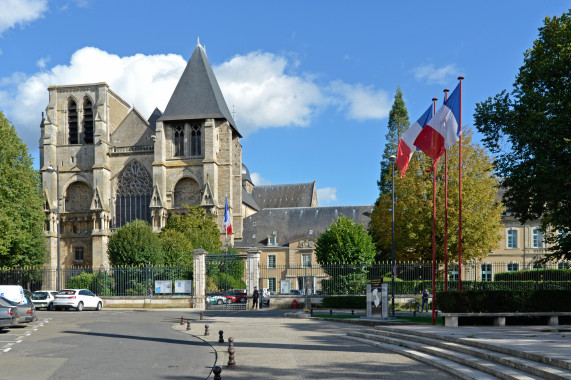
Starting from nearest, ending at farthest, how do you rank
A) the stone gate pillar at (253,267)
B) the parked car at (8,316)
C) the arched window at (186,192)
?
the parked car at (8,316), the stone gate pillar at (253,267), the arched window at (186,192)

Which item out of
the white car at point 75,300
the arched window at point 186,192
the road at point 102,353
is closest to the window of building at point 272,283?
the arched window at point 186,192

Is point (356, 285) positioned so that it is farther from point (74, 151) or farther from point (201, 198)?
point (74, 151)

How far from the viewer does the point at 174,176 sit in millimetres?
56438

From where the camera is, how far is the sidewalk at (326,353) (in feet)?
33.5

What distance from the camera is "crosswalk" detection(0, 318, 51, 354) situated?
14.4m

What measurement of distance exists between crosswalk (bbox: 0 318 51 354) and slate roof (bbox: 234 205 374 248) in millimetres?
40068

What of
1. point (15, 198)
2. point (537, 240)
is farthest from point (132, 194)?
point (537, 240)

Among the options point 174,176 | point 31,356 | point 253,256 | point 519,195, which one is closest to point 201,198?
point 174,176

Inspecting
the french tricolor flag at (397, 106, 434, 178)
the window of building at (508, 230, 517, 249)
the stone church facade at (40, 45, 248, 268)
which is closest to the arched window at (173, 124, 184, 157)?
the stone church facade at (40, 45, 248, 268)

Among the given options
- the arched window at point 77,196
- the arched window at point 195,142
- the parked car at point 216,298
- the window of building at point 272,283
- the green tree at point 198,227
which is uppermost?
the arched window at point 195,142

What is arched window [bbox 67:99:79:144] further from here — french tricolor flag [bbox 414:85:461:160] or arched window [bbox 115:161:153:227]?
french tricolor flag [bbox 414:85:461:160]

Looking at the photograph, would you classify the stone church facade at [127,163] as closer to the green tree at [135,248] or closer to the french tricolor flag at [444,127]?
the green tree at [135,248]

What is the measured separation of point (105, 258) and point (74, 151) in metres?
11.8

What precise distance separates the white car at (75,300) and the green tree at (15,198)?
747 centimetres
